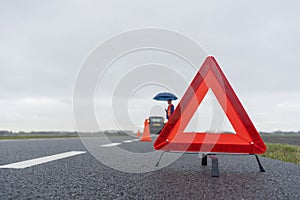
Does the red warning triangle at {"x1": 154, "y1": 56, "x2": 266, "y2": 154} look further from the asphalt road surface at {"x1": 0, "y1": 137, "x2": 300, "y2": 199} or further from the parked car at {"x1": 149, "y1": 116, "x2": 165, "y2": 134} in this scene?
the parked car at {"x1": 149, "y1": 116, "x2": 165, "y2": 134}

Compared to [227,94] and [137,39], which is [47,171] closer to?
[227,94]

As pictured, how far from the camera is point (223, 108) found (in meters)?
3.56

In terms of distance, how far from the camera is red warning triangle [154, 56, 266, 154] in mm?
3393

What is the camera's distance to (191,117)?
11.7ft

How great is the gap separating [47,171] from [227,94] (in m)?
2.40

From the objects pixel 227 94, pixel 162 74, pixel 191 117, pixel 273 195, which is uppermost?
pixel 162 74

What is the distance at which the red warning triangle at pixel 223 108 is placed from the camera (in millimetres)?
3393

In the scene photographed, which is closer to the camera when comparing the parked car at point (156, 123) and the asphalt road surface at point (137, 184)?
the asphalt road surface at point (137, 184)

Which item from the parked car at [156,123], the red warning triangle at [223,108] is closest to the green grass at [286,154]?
the red warning triangle at [223,108]

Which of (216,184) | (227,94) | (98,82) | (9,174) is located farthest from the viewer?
(98,82)

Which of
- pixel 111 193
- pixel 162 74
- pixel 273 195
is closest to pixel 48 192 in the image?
pixel 111 193

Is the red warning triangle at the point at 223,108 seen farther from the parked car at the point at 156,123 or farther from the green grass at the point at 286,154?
the parked car at the point at 156,123

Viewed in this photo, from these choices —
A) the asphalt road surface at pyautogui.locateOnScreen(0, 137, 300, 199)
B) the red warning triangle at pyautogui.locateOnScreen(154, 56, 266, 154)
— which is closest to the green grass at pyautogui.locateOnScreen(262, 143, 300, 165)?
the red warning triangle at pyautogui.locateOnScreen(154, 56, 266, 154)

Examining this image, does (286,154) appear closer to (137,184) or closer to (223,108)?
(223,108)
